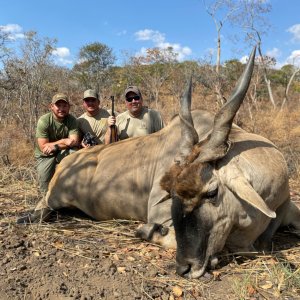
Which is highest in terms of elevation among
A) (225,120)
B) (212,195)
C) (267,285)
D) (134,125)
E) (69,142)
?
(225,120)

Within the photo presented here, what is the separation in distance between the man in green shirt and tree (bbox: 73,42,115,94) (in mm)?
18857

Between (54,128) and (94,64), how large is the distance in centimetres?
2213

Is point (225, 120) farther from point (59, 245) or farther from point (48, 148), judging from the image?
point (48, 148)

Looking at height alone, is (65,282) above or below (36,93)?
below

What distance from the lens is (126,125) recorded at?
5.99 m

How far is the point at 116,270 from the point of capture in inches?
115

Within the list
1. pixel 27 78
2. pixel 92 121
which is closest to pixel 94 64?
pixel 27 78

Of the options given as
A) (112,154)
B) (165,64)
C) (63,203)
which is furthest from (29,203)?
(165,64)

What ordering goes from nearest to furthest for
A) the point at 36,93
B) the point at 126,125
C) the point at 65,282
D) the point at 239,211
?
the point at 65,282 → the point at 239,211 → the point at 126,125 → the point at 36,93

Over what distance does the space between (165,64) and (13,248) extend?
20.1 m

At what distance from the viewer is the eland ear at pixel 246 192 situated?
269 cm

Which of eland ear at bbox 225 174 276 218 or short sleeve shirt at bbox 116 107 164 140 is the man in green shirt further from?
eland ear at bbox 225 174 276 218

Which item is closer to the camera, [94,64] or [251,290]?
[251,290]

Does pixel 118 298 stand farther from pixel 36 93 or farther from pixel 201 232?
pixel 36 93
